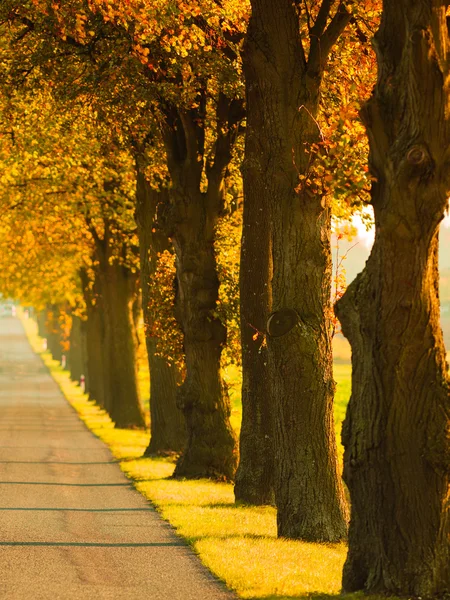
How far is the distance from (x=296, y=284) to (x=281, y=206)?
103 cm

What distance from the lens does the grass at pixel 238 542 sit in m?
11.4

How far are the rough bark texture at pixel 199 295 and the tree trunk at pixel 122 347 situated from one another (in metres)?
16.8

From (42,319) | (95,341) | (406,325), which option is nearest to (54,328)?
(95,341)

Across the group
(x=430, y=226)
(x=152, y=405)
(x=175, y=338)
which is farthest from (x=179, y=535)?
(x=152, y=405)

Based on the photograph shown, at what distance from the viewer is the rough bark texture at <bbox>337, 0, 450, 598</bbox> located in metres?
10.3

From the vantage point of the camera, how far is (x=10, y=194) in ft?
116

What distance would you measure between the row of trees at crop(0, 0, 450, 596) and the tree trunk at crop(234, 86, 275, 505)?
0.03 m

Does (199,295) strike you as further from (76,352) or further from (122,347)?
(76,352)

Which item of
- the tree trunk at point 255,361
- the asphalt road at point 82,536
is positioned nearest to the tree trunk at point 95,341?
the asphalt road at point 82,536

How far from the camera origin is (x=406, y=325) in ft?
34.4

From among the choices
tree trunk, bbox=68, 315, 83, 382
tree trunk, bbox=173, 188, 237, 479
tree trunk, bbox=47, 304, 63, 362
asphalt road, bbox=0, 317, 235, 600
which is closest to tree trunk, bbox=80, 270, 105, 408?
asphalt road, bbox=0, 317, 235, 600

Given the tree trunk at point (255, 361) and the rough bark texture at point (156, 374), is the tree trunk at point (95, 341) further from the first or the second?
the tree trunk at point (255, 361)

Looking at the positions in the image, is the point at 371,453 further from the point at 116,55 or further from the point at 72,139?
the point at 72,139

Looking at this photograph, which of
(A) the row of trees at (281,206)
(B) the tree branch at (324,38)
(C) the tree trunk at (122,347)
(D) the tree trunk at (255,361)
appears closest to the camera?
(A) the row of trees at (281,206)
